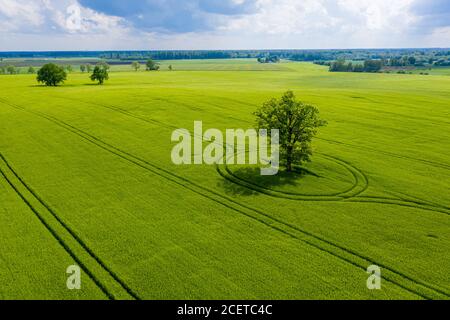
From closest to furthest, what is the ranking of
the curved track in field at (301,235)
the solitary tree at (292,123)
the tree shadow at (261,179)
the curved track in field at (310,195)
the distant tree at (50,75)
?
the curved track in field at (301,235), the curved track in field at (310,195), the tree shadow at (261,179), the solitary tree at (292,123), the distant tree at (50,75)

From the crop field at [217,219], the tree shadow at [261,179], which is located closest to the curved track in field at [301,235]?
the crop field at [217,219]

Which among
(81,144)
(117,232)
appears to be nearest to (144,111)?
(81,144)

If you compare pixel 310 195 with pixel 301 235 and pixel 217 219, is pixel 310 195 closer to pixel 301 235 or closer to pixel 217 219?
pixel 301 235

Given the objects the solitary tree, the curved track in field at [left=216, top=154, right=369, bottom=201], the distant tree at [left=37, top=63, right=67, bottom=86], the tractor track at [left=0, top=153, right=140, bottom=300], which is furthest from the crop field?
the distant tree at [left=37, top=63, right=67, bottom=86]

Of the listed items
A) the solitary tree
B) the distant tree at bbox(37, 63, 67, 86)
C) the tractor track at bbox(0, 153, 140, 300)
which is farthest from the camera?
the distant tree at bbox(37, 63, 67, 86)

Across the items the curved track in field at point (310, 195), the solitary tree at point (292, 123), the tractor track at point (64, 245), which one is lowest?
the tractor track at point (64, 245)

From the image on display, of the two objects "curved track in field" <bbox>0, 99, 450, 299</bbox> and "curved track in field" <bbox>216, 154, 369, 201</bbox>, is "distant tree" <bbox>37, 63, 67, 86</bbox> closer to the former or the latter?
"curved track in field" <bbox>0, 99, 450, 299</bbox>

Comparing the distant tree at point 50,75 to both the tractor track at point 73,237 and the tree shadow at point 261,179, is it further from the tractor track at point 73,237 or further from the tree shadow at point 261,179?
the tree shadow at point 261,179
